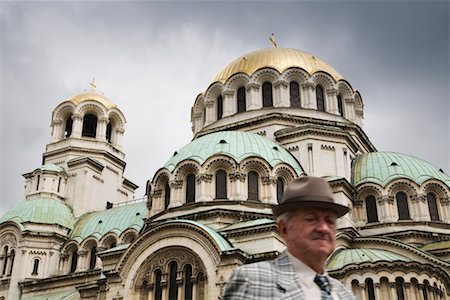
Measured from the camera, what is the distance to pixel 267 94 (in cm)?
3266

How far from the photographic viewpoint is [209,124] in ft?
110

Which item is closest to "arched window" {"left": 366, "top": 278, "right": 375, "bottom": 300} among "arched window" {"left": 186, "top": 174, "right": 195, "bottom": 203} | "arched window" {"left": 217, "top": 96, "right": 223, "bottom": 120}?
"arched window" {"left": 186, "top": 174, "right": 195, "bottom": 203}

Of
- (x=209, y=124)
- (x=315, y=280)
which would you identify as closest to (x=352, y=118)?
(x=209, y=124)

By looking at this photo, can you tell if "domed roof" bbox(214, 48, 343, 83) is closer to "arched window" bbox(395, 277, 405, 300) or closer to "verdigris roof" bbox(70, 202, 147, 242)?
"verdigris roof" bbox(70, 202, 147, 242)

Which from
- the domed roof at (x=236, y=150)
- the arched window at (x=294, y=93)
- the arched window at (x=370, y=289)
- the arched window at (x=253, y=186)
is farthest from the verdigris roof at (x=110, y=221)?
the arched window at (x=370, y=289)

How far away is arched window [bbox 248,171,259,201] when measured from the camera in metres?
25.7

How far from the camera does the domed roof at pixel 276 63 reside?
1303 inches

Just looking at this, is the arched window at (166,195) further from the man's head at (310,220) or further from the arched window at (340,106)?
the man's head at (310,220)

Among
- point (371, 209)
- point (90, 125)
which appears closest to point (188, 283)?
point (371, 209)

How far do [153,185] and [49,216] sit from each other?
9.72 metres

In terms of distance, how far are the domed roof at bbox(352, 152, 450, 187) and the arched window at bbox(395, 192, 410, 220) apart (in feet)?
2.88

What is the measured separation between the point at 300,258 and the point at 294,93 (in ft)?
97.5

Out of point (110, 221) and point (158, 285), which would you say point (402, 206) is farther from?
point (110, 221)

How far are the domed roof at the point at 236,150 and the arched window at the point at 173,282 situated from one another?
5372mm
